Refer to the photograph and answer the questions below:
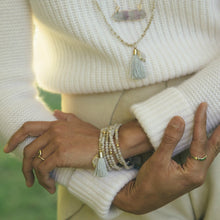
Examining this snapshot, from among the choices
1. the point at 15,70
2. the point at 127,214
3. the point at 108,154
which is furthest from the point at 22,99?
the point at 127,214

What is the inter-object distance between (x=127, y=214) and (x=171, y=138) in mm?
270

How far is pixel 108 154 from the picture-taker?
29.8 inches

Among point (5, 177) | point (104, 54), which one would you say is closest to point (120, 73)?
point (104, 54)

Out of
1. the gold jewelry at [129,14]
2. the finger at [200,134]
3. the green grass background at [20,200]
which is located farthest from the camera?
the green grass background at [20,200]

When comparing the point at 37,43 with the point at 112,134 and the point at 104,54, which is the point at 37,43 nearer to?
the point at 104,54

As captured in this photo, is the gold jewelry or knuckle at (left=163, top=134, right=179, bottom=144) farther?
the gold jewelry

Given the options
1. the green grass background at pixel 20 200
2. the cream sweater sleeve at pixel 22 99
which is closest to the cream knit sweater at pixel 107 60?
the cream sweater sleeve at pixel 22 99

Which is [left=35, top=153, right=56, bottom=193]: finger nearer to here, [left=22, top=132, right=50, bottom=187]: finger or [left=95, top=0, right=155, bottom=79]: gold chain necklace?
[left=22, top=132, right=50, bottom=187]: finger

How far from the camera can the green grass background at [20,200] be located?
2.03 meters

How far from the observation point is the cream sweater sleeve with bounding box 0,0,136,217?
2.59 ft

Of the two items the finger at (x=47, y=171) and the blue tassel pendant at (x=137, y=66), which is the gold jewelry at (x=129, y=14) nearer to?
the blue tassel pendant at (x=137, y=66)

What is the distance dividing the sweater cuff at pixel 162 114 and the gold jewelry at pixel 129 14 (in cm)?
21

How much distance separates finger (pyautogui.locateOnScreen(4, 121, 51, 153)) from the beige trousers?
130mm

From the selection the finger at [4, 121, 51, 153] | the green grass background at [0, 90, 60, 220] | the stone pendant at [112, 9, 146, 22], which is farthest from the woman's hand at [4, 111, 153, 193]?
the green grass background at [0, 90, 60, 220]
